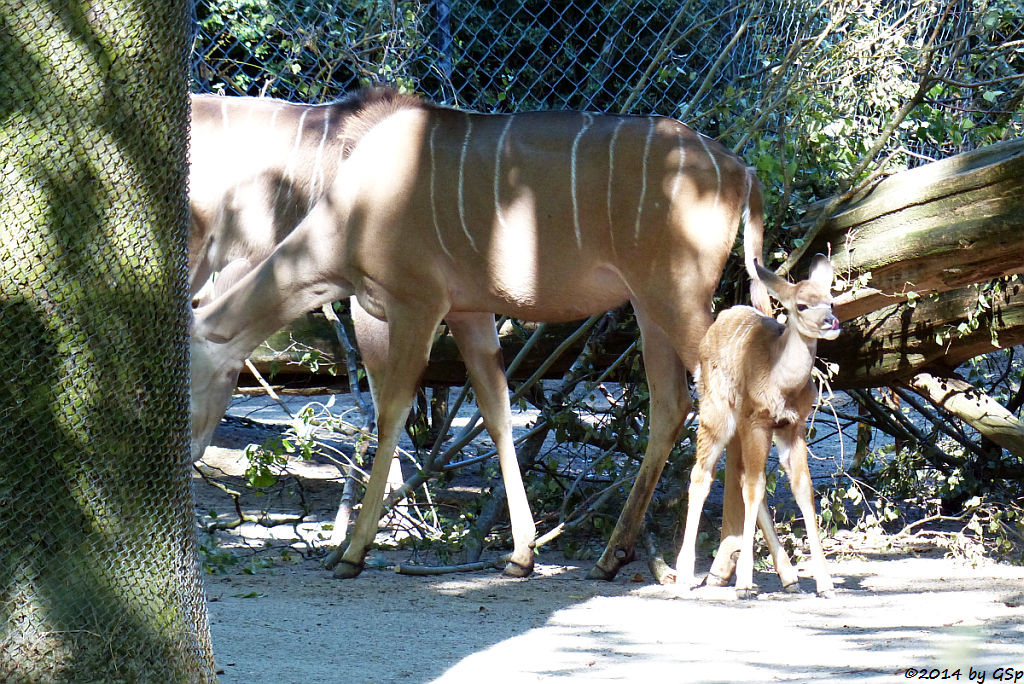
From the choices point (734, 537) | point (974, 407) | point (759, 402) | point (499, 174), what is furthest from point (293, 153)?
point (974, 407)

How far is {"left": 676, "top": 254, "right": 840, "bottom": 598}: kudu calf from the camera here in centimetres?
389

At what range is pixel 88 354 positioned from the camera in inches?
99.9

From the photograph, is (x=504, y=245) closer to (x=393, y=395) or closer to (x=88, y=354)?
(x=393, y=395)

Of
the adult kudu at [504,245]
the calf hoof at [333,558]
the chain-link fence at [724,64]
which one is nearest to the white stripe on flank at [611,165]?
the adult kudu at [504,245]

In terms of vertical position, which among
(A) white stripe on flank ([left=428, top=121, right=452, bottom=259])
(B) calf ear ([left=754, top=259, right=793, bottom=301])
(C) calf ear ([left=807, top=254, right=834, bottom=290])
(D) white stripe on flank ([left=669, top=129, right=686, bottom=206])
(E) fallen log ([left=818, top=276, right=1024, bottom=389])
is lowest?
(E) fallen log ([left=818, top=276, right=1024, bottom=389])

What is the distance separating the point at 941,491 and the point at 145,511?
4484mm

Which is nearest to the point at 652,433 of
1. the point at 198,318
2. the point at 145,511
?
the point at 198,318

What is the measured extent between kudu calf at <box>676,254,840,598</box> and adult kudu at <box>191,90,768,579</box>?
0.54 feet

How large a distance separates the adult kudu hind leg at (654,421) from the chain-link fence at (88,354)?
2.26 metres

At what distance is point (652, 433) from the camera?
4.62 meters

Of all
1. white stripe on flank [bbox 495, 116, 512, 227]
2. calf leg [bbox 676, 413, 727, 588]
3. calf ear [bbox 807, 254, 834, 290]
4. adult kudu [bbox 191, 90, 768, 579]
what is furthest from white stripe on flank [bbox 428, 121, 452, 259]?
calf ear [bbox 807, 254, 834, 290]

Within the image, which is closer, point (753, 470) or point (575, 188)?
point (753, 470)

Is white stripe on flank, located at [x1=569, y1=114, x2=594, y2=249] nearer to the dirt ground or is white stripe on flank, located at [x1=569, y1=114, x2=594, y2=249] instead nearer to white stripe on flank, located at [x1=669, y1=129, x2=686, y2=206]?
white stripe on flank, located at [x1=669, y1=129, x2=686, y2=206]

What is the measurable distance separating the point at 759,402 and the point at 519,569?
1335 millimetres
